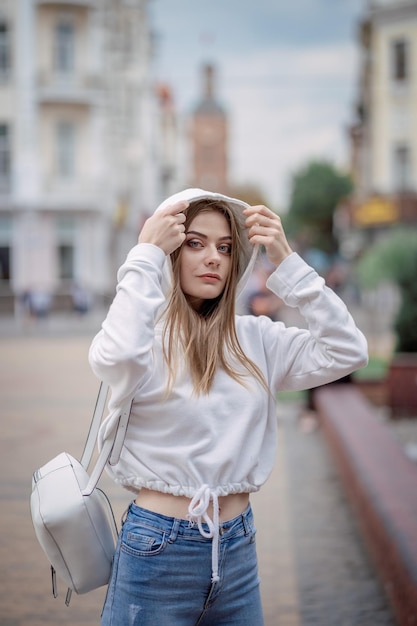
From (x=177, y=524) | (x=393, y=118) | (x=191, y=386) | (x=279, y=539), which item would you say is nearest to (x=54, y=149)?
(x=393, y=118)

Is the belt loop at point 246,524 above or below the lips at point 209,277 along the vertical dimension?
below

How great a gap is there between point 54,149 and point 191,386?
35.0 m

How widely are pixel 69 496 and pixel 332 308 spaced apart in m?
0.87

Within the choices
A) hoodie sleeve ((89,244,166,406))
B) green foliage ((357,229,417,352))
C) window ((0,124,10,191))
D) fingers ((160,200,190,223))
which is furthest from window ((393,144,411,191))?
hoodie sleeve ((89,244,166,406))

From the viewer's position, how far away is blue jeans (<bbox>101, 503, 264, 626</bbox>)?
230cm

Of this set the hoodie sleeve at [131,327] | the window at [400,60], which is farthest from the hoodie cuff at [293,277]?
the window at [400,60]

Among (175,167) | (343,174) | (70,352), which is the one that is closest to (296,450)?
(70,352)

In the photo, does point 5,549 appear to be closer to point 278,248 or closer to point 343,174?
point 278,248

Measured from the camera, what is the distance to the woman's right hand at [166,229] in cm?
236

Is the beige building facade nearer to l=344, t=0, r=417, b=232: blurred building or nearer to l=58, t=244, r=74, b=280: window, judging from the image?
l=344, t=0, r=417, b=232: blurred building

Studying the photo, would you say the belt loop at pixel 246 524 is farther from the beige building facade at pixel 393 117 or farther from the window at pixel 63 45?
the window at pixel 63 45

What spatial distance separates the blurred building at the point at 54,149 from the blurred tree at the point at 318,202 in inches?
1365

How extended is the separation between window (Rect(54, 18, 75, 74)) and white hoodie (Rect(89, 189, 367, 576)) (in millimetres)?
35608

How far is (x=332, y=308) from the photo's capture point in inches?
97.6
